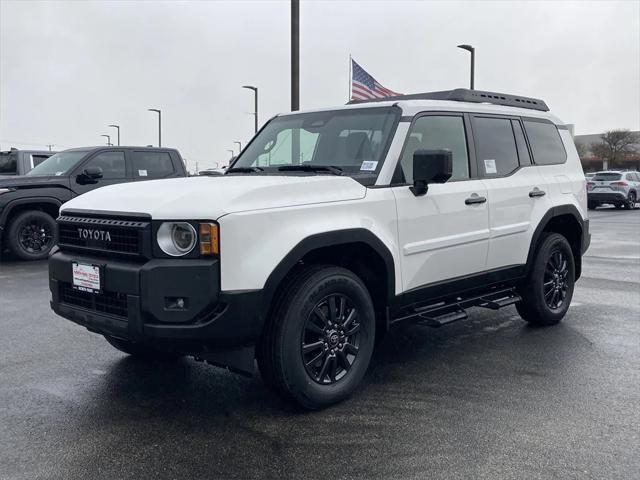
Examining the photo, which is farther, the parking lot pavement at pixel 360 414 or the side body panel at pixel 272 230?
the side body panel at pixel 272 230

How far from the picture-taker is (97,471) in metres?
3.21

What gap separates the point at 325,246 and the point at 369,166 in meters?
0.79

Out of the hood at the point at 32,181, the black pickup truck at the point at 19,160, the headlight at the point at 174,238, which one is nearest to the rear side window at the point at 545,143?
the headlight at the point at 174,238

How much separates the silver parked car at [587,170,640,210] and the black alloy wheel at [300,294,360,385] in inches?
978

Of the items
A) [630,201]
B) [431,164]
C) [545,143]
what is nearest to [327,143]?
[431,164]

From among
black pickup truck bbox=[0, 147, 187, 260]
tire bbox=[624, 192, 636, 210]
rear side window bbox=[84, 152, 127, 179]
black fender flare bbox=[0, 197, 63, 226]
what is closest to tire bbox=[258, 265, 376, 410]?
black pickup truck bbox=[0, 147, 187, 260]

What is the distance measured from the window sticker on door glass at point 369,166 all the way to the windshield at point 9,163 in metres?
11.4

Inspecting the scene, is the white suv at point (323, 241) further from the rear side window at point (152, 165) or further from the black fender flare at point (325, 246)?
the rear side window at point (152, 165)

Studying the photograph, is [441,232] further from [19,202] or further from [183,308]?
[19,202]

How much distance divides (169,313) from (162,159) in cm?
896

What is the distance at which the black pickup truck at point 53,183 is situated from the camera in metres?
10.7

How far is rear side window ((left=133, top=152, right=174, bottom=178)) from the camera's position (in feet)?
38.8

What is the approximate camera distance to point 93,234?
3973 mm

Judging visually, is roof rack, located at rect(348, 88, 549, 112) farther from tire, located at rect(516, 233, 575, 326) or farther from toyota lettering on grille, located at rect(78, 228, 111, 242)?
toyota lettering on grille, located at rect(78, 228, 111, 242)
